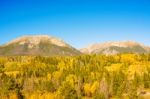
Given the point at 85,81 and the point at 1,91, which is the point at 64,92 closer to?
the point at 1,91

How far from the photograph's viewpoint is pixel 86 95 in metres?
177

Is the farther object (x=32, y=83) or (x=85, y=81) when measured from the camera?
(x=85, y=81)

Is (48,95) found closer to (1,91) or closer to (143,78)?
(1,91)

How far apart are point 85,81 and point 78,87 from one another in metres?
23.7

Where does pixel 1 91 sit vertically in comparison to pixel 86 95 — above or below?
above

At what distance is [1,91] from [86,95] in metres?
77.2

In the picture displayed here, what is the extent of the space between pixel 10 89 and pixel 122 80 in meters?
87.3

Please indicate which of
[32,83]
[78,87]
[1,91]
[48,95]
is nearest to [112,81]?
[78,87]

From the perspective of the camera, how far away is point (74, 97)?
342ft

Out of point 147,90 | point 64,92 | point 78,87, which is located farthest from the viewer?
point 147,90

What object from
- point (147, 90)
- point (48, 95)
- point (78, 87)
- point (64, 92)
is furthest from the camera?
point (147, 90)

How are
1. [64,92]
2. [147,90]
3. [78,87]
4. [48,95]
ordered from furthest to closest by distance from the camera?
1. [147,90]
2. [78,87]
3. [48,95]
4. [64,92]

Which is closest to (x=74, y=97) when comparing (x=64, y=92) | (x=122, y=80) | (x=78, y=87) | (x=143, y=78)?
(x=64, y=92)

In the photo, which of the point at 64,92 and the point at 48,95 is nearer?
the point at 64,92
